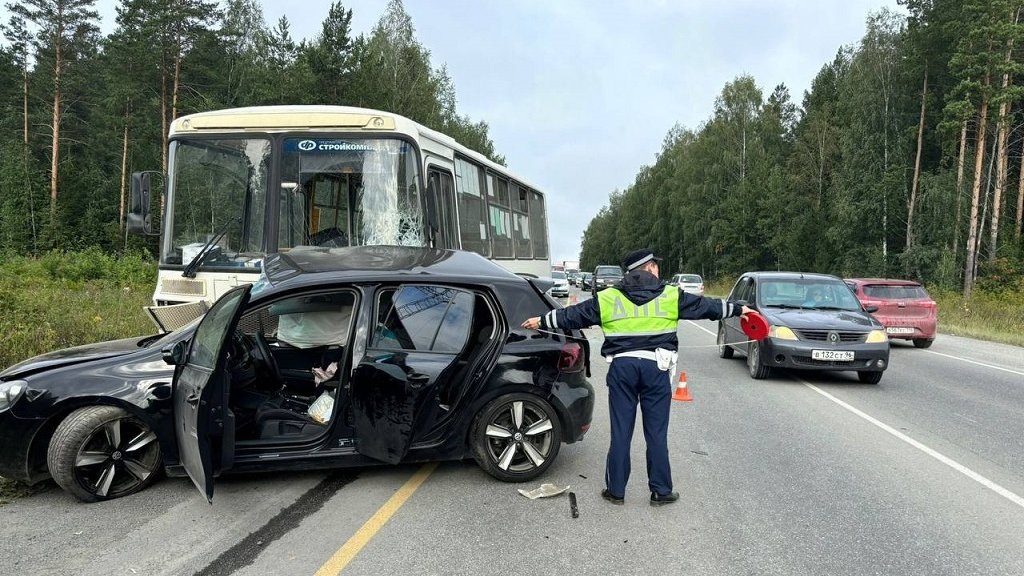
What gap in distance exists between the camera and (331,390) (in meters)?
5.27

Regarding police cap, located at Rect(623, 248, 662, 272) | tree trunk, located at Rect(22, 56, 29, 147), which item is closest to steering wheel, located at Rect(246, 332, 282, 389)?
police cap, located at Rect(623, 248, 662, 272)

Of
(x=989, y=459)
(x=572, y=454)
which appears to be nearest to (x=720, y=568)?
(x=572, y=454)

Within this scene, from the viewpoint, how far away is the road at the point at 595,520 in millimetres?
3717

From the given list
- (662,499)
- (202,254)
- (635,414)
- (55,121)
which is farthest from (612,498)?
(55,121)

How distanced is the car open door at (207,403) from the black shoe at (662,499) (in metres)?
2.74

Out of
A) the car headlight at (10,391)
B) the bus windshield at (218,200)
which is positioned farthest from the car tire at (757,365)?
the car headlight at (10,391)

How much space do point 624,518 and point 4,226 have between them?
58.8 metres

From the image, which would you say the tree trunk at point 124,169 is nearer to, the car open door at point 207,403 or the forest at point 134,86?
the forest at point 134,86

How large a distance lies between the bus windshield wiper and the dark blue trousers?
516cm

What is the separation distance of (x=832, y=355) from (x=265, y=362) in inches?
302

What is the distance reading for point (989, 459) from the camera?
611cm

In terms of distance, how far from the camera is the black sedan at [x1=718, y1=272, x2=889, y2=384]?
973 centimetres

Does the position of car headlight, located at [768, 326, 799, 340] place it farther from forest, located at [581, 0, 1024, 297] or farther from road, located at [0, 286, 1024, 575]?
forest, located at [581, 0, 1024, 297]

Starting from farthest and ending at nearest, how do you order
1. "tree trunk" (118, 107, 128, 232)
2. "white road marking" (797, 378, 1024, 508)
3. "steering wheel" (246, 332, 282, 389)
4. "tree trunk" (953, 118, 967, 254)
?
"tree trunk" (118, 107, 128, 232), "tree trunk" (953, 118, 967, 254), "steering wheel" (246, 332, 282, 389), "white road marking" (797, 378, 1024, 508)
